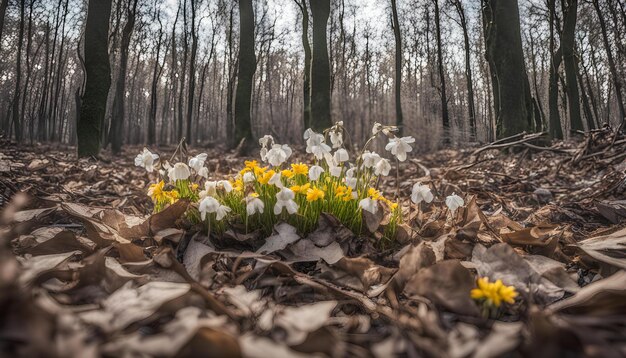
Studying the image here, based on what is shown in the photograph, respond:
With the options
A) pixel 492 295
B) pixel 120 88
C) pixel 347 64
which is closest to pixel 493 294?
pixel 492 295

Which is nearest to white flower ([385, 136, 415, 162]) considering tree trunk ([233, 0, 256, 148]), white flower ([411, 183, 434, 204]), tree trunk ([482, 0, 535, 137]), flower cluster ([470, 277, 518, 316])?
white flower ([411, 183, 434, 204])

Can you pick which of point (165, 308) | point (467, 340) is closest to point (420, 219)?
point (467, 340)

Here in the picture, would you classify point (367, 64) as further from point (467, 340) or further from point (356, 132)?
point (467, 340)

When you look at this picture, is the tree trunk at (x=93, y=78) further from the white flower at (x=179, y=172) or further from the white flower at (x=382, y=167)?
the white flower at (x=382, y=167)

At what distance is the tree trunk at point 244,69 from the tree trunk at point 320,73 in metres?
2.31

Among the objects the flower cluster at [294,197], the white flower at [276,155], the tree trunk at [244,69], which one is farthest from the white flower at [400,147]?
the tree trunk at [244,69]

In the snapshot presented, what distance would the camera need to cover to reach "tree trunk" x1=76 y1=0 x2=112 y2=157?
A: 19.2ft

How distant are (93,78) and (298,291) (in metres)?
6.50

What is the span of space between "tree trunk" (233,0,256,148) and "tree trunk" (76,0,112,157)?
11.4 feet

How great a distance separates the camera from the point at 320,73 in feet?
22.9

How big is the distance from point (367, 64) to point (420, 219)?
24.7m

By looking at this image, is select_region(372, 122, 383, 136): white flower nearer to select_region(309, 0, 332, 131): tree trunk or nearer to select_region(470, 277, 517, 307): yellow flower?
select_region(470, 277, 517, 307): yellow flower

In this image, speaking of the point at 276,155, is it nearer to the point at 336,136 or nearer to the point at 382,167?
the point at 336,136

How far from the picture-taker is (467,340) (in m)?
0.62
